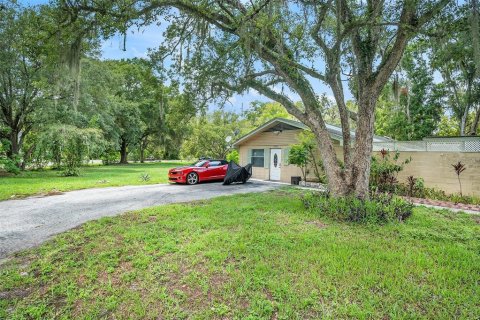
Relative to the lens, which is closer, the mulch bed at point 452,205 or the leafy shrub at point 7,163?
the mulch bed at point 452,205

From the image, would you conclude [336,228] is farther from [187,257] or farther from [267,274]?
[187,257]

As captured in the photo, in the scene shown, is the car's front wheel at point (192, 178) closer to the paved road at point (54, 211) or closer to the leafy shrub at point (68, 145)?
the paved road at point (54, 211)

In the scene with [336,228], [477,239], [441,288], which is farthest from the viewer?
[336,228]

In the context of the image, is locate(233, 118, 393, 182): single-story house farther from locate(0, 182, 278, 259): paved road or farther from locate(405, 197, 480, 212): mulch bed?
locate(0, 182, 278, 259): paved road

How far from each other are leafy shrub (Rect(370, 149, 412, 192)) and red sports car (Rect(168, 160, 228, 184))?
6738 mm

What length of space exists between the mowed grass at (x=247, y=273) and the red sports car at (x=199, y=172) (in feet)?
22.3

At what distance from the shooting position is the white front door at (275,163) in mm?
14330

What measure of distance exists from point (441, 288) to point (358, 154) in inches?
138

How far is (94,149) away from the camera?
52.0 feet

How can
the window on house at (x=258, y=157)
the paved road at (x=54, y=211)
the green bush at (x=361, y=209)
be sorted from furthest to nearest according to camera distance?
the window on house at (x=258, y=157), the green bush at (x=361, y=209), the paved road at (x=54, y=211)

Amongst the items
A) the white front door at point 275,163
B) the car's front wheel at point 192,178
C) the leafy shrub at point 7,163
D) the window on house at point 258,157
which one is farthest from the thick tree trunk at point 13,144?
the white front door at point 275,163

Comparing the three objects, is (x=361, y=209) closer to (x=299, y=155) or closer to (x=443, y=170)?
(x=443, y=170)

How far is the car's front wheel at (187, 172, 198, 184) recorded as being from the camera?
11.9m

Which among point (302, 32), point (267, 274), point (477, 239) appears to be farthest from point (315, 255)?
point (302, 32)
